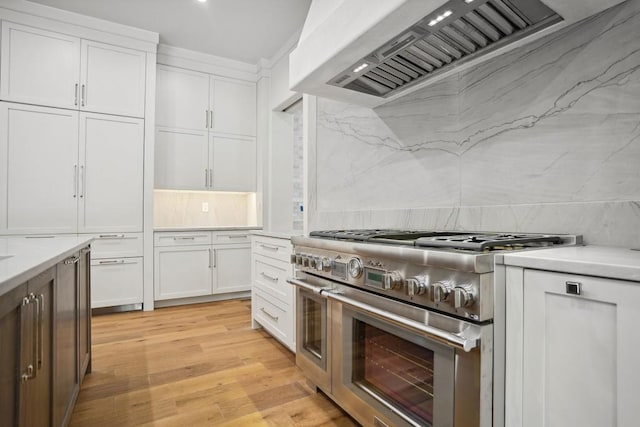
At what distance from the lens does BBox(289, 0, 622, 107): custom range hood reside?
1264mm

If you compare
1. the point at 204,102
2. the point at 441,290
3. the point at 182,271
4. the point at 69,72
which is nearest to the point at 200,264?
the point at 182,271

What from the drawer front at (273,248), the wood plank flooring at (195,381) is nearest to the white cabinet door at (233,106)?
the drawer front at (273,248)

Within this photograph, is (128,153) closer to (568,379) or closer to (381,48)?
(381,48)

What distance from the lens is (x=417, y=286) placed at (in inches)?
46.6

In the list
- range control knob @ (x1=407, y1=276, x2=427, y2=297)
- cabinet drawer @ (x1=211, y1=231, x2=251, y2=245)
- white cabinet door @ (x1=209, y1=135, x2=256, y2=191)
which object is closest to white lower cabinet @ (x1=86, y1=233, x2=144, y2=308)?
cabinet drawer @ (x1=211, y1=231, x2=251, y2=245)

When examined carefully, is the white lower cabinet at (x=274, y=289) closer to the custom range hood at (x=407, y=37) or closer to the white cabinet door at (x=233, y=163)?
the custom range hood at (x=407, y=37)

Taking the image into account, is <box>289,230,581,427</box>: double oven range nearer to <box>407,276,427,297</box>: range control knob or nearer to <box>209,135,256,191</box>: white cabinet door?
<box>407,276,427,297</box>: range control knob

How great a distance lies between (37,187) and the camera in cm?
334

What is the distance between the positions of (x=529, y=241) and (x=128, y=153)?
147 inches

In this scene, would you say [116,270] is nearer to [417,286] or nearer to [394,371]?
[394,371]

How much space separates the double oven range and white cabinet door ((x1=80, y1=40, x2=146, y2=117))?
2.92 meters

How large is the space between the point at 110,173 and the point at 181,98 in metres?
1.17

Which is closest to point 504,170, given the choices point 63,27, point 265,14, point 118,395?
point 118,395

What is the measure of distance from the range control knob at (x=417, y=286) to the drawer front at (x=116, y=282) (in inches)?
133
